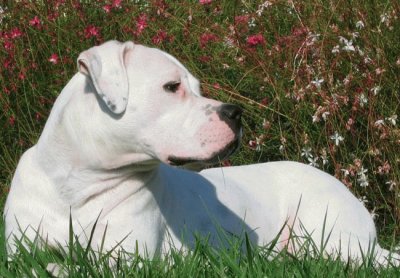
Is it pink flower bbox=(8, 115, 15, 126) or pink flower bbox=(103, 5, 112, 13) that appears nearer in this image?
pink flower bbox=(8, 115, 15, 126)

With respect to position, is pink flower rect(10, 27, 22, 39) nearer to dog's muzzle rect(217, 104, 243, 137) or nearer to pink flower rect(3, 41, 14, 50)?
pink flower rect(3, 41, 14, 50)

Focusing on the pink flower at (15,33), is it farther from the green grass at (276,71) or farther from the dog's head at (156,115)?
the dog's head at (156,115)

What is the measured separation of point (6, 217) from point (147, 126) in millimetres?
815

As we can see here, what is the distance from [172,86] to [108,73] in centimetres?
29

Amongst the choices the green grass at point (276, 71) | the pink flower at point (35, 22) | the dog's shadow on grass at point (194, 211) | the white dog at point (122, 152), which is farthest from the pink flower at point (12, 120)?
the white dog at point (122, 152)

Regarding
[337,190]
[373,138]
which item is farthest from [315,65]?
[337,190]

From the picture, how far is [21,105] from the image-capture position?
22.6ft

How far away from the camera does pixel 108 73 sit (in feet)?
14.3

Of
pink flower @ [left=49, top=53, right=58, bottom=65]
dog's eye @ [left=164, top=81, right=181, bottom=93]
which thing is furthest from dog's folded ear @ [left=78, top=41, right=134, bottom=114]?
pink flower @ [left=49, top=53, right=58, bottom=65]

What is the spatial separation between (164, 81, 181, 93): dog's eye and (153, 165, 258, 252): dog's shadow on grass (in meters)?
0.51

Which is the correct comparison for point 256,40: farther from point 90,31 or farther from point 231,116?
point 231,116

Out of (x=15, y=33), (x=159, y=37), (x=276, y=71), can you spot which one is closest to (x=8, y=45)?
(x=15, y=33)

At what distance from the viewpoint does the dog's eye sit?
4438mm

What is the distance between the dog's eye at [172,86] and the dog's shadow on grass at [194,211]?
0.51 m
